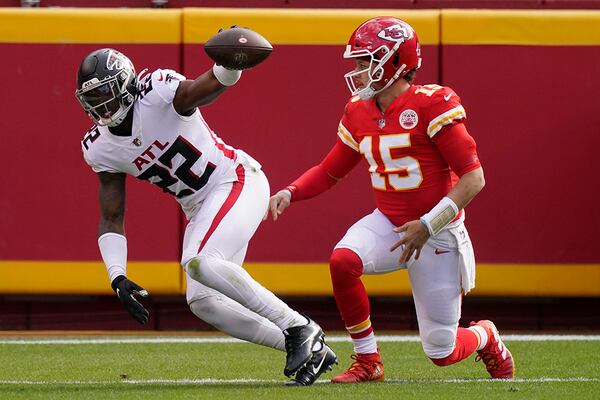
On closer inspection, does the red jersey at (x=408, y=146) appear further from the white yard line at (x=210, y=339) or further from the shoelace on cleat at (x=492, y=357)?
the white yard line at (x=210, y=339)

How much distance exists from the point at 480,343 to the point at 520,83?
2633 millimetres

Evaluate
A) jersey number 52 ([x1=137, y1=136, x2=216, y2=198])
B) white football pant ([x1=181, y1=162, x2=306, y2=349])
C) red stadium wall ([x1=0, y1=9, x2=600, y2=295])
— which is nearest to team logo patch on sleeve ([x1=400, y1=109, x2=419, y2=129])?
white football pant ([x1=181, y1=162, x2=306, y2=349])

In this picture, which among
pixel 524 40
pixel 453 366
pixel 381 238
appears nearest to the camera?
pixel 381 238

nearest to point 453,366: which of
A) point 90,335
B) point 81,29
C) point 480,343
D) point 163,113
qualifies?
point 480,343

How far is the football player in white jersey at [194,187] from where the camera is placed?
212 inches

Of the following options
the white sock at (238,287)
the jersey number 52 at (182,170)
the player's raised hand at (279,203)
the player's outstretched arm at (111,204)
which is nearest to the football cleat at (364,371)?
the white sock at (238,287)

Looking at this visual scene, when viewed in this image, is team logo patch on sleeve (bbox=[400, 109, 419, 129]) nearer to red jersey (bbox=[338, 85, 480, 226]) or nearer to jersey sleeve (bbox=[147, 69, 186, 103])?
red jersey (bbox=[338, 85, 480, 226])

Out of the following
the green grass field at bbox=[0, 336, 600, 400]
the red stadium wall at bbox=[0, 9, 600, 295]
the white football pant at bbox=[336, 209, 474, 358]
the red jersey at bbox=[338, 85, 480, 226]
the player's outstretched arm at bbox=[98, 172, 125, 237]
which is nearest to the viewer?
the green grass field at bbox=[0, 336, 600, 400]

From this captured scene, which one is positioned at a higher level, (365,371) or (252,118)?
(252,118)

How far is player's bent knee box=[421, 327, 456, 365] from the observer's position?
5.55 m

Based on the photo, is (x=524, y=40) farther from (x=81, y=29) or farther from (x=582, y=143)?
(x=81, y=29)

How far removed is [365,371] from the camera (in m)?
5.63

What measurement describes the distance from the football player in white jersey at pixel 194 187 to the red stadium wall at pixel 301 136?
2.24m

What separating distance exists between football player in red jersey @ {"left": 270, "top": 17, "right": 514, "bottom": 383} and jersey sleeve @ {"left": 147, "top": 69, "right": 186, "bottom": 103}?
0.60 m
